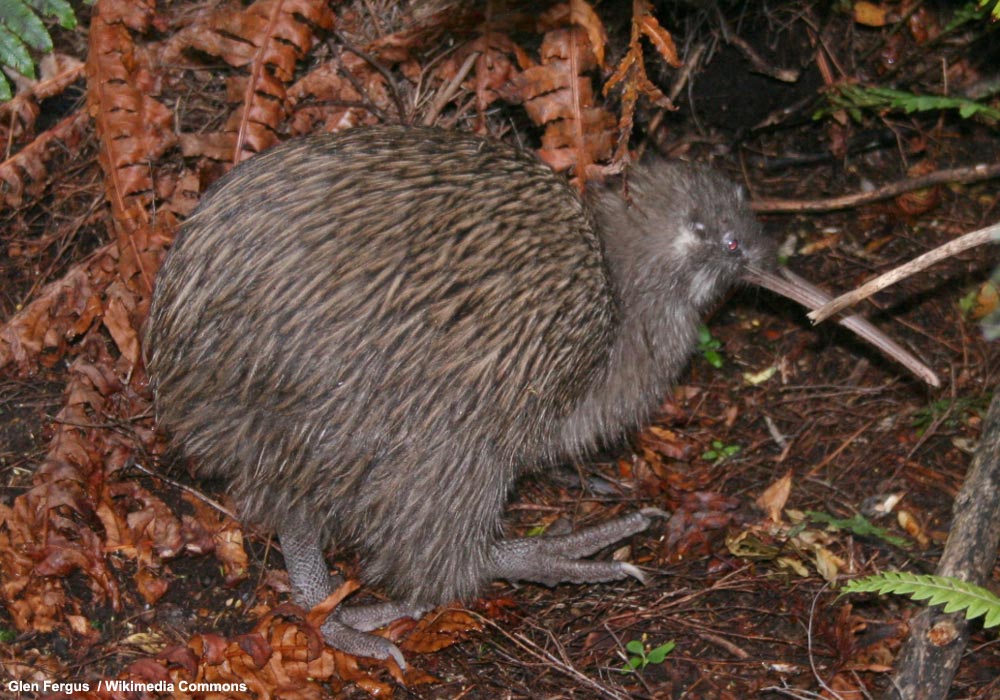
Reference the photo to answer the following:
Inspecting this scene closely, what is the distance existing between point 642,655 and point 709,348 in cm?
166

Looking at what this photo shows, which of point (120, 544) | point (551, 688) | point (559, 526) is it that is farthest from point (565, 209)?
point (120, 544)

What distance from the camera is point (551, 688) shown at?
3.92 meters

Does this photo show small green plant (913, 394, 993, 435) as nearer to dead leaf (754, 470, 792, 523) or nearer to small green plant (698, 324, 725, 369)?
dead leaf (754, 470, 792, 523)

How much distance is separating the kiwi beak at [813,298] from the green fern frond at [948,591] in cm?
141

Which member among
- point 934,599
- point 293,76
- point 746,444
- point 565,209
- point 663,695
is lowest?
point 663,695

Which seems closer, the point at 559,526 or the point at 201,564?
the point at 201,564

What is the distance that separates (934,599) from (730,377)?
6.52 ft

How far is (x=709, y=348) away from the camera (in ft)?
17.0

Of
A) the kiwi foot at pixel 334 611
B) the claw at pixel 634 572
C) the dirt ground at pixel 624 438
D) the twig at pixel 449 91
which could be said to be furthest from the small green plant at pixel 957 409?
the twig at pixel 449 91

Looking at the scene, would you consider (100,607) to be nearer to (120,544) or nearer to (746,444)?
(120,544)

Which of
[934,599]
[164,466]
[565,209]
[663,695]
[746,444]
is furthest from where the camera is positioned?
[746,444]

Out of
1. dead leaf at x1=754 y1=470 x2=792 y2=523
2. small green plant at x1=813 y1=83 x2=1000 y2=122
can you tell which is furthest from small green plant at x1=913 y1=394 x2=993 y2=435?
small green plant at x1=813 y1=83 x2=1000 y2=122

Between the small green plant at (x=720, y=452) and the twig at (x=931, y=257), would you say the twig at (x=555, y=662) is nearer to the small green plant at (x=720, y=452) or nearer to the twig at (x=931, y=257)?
the small green plant at (x=720, y=452)

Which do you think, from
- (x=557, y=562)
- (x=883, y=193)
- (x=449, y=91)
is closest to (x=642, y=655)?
(x=557, y=562)
